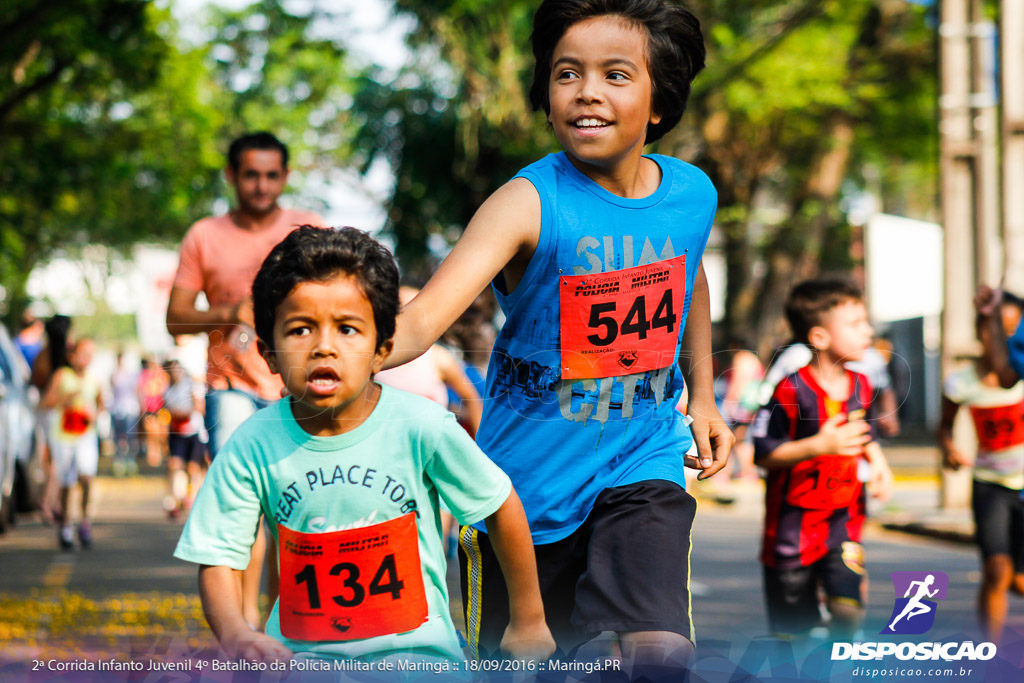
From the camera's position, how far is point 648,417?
3.06m

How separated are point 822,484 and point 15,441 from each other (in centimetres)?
687

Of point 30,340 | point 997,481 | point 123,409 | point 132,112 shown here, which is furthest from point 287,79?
point 997,481

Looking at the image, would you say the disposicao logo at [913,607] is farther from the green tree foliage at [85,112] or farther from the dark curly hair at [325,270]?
the green tree foliage at [85,112]

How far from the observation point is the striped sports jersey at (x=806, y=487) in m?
4.95

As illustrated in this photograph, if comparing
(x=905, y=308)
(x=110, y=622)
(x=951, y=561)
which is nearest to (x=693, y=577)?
(x=951, y=561)

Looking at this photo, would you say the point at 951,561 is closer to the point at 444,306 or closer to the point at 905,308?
the point at 444,306

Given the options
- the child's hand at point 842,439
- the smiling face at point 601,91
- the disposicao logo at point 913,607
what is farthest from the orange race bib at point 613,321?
the child's hand at point 842,439

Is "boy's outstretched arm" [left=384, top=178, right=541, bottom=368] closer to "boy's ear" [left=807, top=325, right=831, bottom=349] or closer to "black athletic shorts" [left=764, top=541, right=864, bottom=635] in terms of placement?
"black athletic shorts" [left=764, top=541, right=864, bottom=635]

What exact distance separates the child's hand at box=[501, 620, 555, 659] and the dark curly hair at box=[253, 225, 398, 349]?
682mm

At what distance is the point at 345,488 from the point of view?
8.73 feet

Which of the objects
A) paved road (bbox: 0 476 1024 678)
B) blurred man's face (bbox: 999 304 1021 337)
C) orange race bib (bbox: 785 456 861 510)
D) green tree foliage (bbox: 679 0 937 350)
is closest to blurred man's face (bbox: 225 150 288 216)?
paved road (bbox: 0 476 1024 678)

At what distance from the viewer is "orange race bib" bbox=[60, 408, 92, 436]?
426 inches

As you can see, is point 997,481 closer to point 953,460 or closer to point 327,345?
point 953,460

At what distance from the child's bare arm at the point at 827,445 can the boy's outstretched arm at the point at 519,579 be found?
2.26 m
